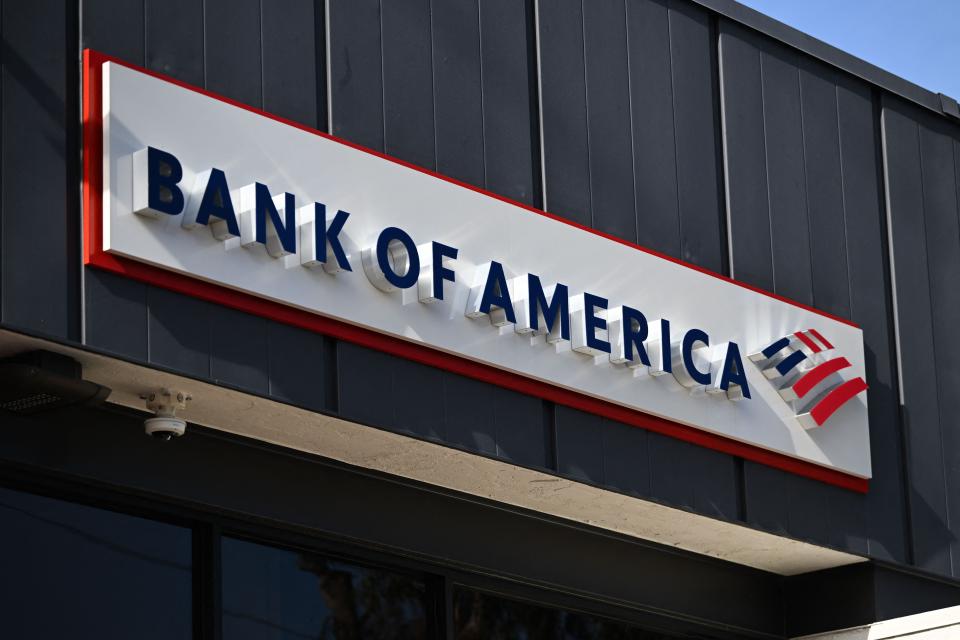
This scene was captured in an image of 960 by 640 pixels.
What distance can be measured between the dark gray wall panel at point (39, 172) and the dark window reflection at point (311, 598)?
2.13m

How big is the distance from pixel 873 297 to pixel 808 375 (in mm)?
1349

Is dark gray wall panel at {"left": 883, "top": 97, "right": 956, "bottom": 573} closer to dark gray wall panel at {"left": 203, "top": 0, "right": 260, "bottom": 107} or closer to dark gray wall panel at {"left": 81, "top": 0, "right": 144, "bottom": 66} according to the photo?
dark gray wall panel at {"left": 203, "top": 0, "right": 260, "bottom": 107}

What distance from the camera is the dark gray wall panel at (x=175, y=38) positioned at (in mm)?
8898

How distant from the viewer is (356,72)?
32.7ft

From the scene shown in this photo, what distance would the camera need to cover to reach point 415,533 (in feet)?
34.5

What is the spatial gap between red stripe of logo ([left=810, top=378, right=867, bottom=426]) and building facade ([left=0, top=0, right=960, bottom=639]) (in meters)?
0.39

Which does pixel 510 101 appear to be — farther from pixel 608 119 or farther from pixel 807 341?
pixel 807 341

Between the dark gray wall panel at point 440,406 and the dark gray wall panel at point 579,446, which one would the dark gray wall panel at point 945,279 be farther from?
the dark gray wall panel at point 440,406

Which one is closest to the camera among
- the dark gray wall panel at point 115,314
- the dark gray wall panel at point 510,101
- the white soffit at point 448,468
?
the dark gray wall panel at point 115,314

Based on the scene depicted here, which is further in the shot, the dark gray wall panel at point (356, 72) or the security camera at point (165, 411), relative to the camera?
the dark gray wall panel at point (356, 72)

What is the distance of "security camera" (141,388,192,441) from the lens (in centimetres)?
881

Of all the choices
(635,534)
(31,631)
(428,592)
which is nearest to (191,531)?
(31,631)

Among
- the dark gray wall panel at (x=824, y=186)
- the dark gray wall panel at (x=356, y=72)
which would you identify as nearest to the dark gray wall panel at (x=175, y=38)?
the dark gray wall panel at (x=356, y=72)

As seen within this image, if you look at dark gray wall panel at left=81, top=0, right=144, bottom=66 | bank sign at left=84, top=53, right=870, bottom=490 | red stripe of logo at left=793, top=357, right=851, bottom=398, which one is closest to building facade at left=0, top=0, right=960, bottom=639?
dark gray wall panel at left=81, top=0, right=144, bottom=66
